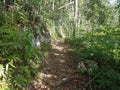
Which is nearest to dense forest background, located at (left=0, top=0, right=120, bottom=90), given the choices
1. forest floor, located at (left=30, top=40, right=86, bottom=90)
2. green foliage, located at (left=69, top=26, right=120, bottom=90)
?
green foliage, located at (left=69, top=26, right=120, bottom=90)

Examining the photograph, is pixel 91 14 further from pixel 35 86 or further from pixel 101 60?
pixel 35 86

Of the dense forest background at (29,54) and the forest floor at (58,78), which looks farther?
the forest floor at (58,78)

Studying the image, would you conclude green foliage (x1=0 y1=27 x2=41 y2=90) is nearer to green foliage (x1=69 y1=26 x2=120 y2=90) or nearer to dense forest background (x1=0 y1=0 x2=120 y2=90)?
dense forest background (x1=0 y1=0 x2=120 y2=90)

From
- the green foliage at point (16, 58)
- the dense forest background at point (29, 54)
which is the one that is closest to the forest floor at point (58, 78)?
the dense forest background at point (29, 54)

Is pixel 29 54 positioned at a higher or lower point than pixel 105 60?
higher

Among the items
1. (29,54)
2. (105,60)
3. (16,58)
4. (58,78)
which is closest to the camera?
(16,58)

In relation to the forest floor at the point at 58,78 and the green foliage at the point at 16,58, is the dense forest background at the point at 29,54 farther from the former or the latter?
the forest floor at the point at 58,78

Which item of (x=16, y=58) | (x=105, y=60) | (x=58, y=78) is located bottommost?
(x=58, y=78)

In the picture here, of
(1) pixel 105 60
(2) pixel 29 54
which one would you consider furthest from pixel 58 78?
(1) pixel 105 60

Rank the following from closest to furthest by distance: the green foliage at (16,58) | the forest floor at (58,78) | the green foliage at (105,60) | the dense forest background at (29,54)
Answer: the green foliage at (16,58) → the dense forest background at (29,54) → the green foliage at (105,60) → the forest floor at (58,78)

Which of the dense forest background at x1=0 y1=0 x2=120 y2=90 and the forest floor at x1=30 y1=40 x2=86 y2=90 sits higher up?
the dense forest background at x1=0 y1=0 x2=120 y2=90

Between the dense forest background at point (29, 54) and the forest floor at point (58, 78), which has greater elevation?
the dense forest background at point (29, 54)

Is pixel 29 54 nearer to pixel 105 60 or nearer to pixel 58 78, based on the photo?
pixel 58 78

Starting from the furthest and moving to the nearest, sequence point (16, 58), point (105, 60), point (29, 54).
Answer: point (105, 60) → point (29, 54) → point (16, 58)
